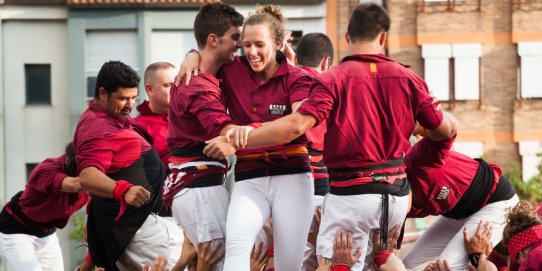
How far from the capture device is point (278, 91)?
32.9ft

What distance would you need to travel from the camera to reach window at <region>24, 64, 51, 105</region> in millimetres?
40188

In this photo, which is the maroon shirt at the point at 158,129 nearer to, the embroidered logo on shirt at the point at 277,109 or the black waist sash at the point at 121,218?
the black waist sash at the point at 121,218

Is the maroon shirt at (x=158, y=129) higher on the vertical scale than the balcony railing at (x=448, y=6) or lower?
lower

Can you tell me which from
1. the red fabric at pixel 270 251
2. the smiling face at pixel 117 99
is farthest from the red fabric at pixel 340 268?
the smiling face at pixel 117 99

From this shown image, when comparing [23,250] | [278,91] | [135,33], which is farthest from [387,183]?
[135,33]

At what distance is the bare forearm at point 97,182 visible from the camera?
1099 centimetres

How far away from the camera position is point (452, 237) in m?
11.5

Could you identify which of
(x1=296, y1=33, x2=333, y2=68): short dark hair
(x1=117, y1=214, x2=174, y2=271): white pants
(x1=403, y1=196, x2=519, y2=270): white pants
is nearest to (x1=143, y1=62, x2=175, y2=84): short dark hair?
(x1=296, y1=33, x2=333, y2=68): short dark hair

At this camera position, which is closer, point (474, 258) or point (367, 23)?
point (367, 23)

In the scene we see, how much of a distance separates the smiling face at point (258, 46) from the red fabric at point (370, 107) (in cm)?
52

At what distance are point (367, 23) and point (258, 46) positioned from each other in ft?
2.53

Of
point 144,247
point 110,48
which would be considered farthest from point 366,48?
point 110,48

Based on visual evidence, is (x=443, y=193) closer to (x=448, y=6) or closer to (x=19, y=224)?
(x=19, y=224)

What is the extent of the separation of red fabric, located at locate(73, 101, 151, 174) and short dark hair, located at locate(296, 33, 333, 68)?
59.1 inches
